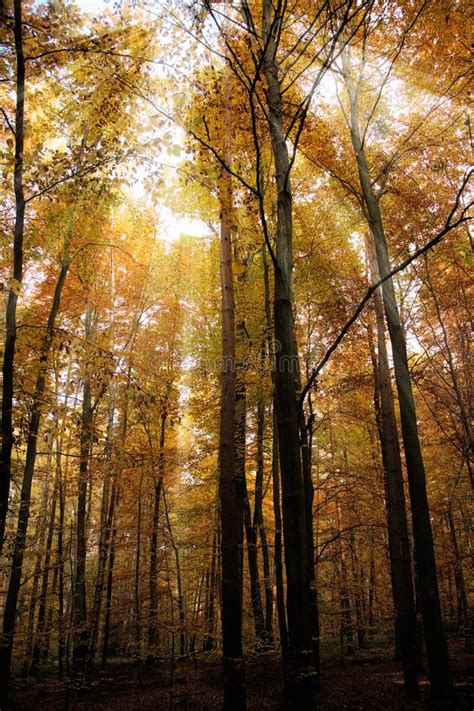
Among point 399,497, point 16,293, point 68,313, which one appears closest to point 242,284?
point 68,313

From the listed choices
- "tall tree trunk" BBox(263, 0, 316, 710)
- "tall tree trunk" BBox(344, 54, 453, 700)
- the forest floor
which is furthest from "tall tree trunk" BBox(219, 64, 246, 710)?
"tall tree trunk" BBox(344, 54, 453, 700)

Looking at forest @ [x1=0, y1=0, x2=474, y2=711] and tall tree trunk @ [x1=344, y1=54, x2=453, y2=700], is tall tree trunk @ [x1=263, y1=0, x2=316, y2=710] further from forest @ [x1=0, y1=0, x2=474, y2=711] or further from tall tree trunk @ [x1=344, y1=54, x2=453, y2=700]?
tall tree trunk @ [x1=344, y1=54, x2=453, y2=700]

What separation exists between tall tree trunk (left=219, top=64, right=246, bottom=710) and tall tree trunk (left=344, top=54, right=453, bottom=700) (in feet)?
7.27

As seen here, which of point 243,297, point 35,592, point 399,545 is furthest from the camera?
point 35,592

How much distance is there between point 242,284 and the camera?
31.3 feet

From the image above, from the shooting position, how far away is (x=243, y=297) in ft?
30.5

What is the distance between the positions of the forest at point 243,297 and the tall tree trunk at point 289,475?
2cm

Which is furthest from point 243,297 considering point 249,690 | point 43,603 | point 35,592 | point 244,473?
point 35,592

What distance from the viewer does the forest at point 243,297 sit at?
3.36 meters

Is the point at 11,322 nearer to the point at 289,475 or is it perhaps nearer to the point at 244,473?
the point at 289,475

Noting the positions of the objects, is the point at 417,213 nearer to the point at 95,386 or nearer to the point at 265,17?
the point at 265,17

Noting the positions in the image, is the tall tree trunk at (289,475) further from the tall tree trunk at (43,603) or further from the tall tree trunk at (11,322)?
the tall tree trunk at (43,603)

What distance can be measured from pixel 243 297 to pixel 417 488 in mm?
5435

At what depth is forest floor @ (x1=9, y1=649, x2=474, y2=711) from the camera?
598 centimetres
